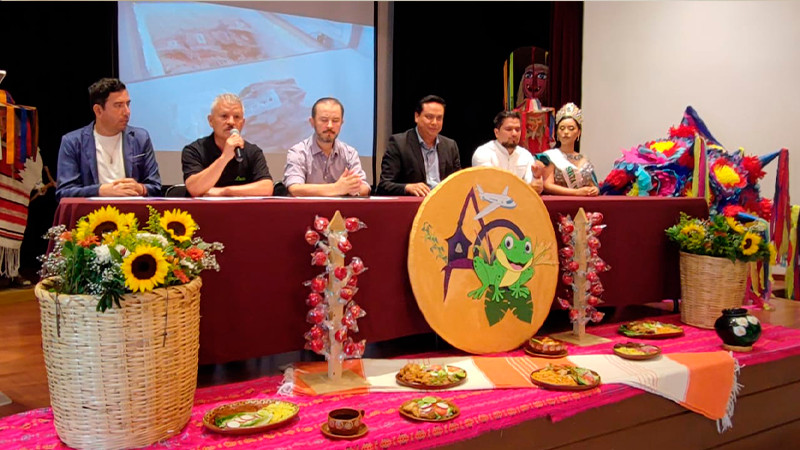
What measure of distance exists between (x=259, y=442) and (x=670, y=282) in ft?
7.74

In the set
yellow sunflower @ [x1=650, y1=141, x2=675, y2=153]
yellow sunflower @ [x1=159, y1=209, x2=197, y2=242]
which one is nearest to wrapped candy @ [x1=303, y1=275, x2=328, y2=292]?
yellow sunflower @ [x1=159, y1=209, x2=197, y2=242]

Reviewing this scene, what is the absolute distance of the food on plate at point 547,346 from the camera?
7.98ft

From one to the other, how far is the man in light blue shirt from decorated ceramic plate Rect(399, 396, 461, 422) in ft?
4.06

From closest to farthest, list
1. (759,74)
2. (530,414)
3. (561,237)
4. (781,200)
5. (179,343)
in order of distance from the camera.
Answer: (179,343) → (530,414) → (561,237) → (781,200) → (759,74)

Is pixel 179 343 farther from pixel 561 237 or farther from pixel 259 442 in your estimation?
pixel 561 237

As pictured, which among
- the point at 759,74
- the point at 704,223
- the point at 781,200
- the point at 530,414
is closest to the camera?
the point at 530,414

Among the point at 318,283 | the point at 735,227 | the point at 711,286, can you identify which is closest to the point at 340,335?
the point at 318,283

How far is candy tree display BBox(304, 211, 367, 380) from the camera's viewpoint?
2.08 m

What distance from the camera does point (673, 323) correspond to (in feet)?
10.1

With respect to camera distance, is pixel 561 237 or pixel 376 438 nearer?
pixel 376 438

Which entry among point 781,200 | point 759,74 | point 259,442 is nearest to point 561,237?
point 259,442

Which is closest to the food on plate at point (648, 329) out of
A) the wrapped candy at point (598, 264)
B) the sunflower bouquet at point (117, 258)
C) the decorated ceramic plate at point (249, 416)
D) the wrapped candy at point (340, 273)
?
the wrapped candy at point (598, 264)

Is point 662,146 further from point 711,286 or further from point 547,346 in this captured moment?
point 547,346

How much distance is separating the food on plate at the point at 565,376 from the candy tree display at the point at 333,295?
62cm
